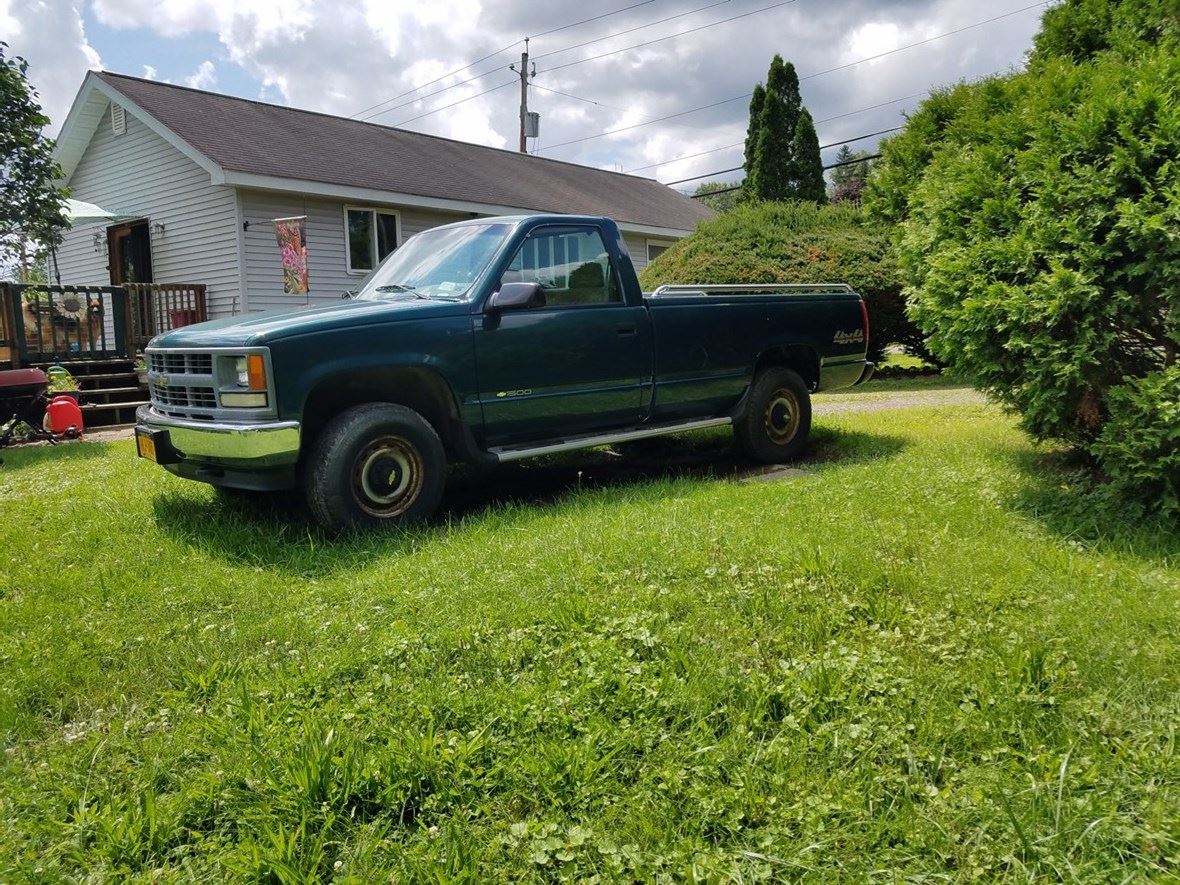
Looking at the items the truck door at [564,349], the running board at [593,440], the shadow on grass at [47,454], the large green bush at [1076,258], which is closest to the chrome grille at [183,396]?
the truck door at [564,349]

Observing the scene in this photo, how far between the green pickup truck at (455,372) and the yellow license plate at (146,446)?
1 centimetres

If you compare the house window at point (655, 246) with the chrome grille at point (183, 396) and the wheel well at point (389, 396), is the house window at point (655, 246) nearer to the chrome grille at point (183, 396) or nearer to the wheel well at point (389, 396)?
the wheel well at point (389, 396)

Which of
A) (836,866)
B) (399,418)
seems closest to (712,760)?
(836,866)

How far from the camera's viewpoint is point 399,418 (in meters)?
4.91

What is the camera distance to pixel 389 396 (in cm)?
519

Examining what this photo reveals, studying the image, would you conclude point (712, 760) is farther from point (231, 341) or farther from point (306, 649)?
point (231, 341)

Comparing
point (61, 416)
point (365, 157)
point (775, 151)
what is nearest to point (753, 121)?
point (775, 151)

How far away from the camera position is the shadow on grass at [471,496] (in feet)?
15.1

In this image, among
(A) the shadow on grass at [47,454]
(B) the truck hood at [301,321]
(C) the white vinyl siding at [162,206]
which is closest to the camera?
(B) the truck hood at [301,321]

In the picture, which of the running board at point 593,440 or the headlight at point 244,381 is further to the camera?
the running board at point 593,440

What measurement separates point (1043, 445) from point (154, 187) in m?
16.5

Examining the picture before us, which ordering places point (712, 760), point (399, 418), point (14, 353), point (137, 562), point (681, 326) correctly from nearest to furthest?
point (712, 760), point (137, 562), point (399, 418), point (681, 326), point (14, 353)

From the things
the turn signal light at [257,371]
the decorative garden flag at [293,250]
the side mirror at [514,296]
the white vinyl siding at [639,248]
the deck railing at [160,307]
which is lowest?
the turn signal light at [257,371]

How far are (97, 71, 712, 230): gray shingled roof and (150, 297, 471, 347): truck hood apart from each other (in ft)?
34.9
